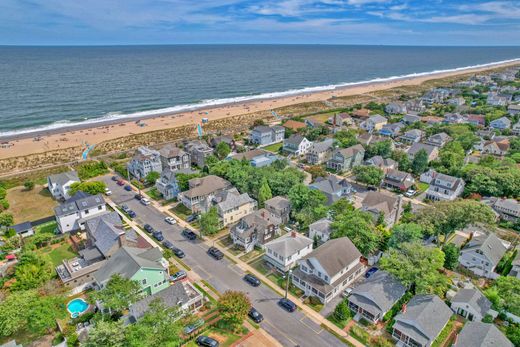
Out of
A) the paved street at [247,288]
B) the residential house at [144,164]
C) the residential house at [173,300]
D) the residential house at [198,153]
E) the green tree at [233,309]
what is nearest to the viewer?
the green tree at [233,309]

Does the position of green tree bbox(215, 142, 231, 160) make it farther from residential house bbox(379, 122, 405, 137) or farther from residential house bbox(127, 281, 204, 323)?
residential house bbox(379, 122, 405, 137)

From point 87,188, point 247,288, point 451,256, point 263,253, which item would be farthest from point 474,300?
point 87,188

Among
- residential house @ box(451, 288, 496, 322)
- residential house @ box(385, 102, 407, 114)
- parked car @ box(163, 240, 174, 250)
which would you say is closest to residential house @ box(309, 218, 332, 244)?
residential house @ box(451, 288, 496, 322)

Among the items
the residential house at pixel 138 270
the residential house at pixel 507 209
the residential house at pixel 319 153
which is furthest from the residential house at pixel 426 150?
the residential house at pixel 138 270

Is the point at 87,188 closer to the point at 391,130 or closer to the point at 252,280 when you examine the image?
the point at 252,280

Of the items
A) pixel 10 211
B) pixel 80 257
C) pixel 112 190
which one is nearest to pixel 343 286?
pixel 80 257

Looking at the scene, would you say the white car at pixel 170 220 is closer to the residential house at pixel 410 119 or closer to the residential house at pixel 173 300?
the residential house at pixel 173 300

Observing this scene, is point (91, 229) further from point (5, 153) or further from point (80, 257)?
point (5, 153)
